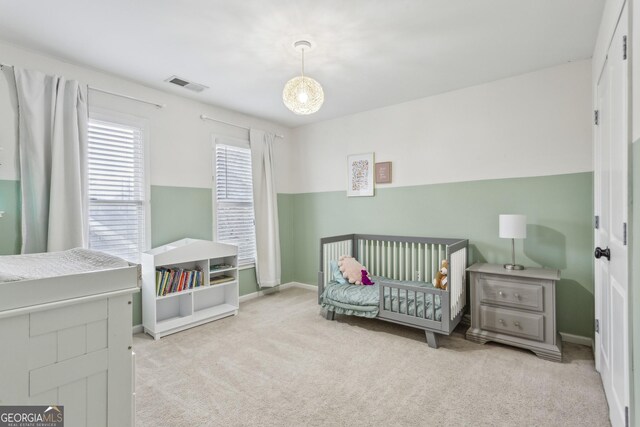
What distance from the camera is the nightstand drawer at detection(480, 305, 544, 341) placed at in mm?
2512

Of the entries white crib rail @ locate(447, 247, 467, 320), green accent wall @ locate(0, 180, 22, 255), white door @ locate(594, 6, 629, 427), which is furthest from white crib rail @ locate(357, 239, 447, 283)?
green accent wall @ locate(0, 180, 22, 255)

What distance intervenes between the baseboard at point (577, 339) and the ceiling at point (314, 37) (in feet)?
8.04

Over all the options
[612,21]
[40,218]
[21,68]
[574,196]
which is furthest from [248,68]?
[574,196]

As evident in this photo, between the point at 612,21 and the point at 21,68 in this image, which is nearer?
the point at 612,21

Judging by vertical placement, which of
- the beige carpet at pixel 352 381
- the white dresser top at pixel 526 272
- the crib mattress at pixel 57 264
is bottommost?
the beige carpet at pixel 352 381

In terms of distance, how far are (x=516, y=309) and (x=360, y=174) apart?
7.59ft

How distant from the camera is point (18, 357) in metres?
0.96

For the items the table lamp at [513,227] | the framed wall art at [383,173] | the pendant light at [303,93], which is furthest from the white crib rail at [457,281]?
the pendant light at [303,93]

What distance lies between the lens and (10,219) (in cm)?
241

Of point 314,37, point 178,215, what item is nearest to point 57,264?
point 314,37

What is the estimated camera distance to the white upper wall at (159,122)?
95.1 inches

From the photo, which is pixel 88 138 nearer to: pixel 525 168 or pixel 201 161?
pixel 201 161

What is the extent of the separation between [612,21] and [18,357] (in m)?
3.07

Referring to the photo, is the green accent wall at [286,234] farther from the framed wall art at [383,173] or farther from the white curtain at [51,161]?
the white curtain at [51,161]
